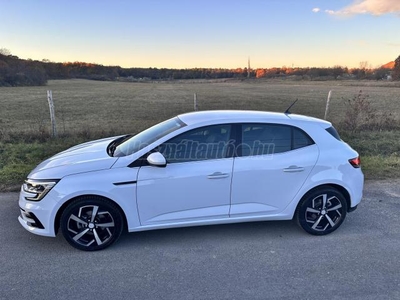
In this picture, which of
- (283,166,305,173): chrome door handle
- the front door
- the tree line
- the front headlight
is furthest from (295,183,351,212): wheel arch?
the tree line

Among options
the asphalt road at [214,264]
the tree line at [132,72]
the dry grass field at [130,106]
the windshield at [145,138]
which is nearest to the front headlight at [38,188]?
the asphalt road at [214,264]

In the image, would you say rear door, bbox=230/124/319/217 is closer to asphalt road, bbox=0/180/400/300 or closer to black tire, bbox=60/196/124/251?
asphalt road, bbox=0/180/400/300

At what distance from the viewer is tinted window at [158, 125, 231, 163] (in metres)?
3.31

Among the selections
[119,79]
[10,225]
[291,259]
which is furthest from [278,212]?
[119,79]

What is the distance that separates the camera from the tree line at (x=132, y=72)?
2452 inches

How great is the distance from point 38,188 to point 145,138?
4.18 ft

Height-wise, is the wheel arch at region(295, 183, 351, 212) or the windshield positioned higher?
the windshield

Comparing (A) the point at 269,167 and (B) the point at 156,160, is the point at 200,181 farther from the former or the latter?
(A) the point at 269,167

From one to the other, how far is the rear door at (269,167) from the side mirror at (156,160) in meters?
0.78

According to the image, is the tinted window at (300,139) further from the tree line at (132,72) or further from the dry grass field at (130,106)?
the tree line at (132,72)

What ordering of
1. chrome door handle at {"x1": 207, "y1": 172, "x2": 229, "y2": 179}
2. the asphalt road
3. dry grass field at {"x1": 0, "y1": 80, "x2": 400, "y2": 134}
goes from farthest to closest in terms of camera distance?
dry grass field at {"x1": 0, "y1": 80, "x2": 400, "y2": 134} < chrome door handle at {"x1": 207, "y1": 172, "x2": 229, "y2": 179} < the asphalt road

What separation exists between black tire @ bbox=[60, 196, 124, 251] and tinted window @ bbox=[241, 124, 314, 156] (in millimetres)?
1558

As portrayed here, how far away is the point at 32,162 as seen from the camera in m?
6.45

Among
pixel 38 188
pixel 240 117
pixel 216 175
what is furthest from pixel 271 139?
pixel 38 188
